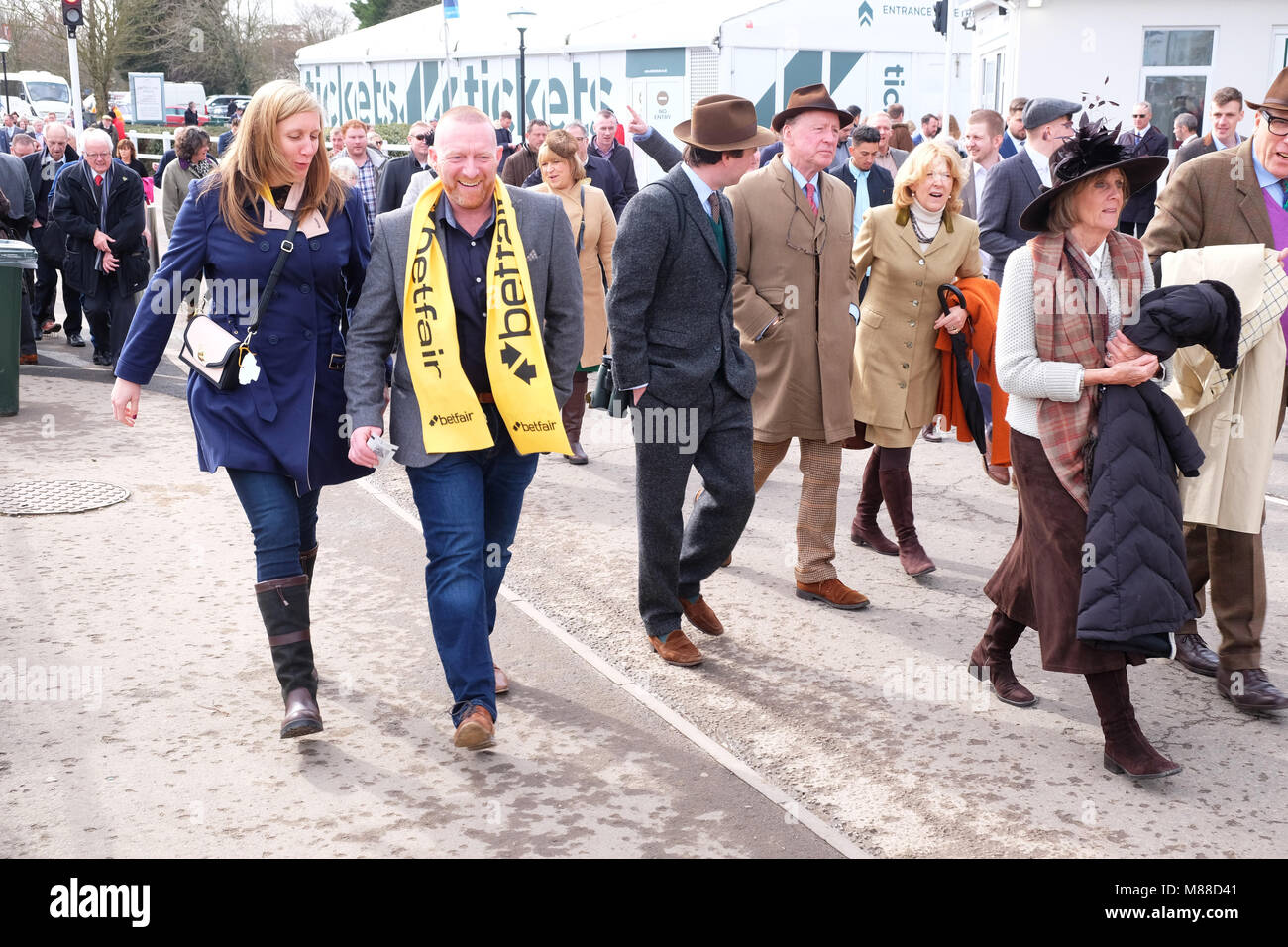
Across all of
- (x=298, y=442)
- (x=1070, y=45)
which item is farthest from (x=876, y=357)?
(x=1070, y=45)

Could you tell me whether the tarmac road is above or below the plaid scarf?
below

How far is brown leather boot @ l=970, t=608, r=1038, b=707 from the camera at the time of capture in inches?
195

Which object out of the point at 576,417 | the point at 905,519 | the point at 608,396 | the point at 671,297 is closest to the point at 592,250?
the point at 576,417

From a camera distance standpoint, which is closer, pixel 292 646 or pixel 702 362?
pixel 292 646

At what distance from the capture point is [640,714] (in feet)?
16.0

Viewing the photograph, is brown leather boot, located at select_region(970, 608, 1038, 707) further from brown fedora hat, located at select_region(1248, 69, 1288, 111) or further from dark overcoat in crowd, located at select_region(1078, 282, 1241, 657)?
brown fedora hat, located at select_region(1248, 69, 1288, 111)

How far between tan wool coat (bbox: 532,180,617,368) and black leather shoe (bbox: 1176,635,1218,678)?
4.29 m

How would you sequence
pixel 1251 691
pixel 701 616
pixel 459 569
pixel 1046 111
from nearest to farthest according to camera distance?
pixel 459 569
pixel 1251 691
pixel 701 616
pixel 1046 111

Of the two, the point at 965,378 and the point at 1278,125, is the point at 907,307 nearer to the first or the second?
the point at 965,378

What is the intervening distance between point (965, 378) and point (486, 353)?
2.77 metres

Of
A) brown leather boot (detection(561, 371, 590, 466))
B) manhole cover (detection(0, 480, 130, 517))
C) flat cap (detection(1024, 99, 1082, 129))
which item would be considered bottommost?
manhole cover (detection(0, 480, 130, 517))

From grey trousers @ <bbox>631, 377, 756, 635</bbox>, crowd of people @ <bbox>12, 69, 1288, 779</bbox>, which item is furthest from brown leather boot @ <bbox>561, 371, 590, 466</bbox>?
grey trousers @ <bbox>631, 377, 756, 635</bbox>

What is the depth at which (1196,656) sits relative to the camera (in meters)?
5.31

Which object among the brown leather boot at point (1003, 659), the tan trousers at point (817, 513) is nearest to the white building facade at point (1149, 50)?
the tan trousers at point (817, 513)
